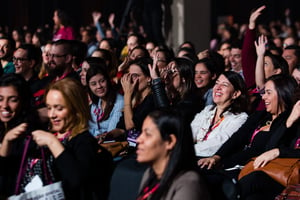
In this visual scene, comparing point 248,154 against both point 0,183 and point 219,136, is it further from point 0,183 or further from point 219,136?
point 0,183

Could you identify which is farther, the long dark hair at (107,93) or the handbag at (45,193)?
the long dark hair at (107,93)

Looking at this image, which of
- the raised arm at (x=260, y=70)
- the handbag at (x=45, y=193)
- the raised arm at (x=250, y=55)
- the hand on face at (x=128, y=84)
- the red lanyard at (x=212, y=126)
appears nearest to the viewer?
the handbag at (x=45, y=193)

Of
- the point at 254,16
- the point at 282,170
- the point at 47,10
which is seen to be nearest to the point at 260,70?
the point at 254,16

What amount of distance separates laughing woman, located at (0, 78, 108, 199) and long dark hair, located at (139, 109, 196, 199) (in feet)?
1.65

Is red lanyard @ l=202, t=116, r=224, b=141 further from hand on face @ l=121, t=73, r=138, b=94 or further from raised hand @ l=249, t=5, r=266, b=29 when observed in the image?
raised hand @ l=249, t=5, r=266, b=29

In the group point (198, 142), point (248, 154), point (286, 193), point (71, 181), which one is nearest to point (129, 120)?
point (198, 142)

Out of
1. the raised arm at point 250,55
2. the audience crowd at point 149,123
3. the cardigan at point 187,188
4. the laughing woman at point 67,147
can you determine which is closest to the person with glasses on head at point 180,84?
the audience crowd at point 149,123

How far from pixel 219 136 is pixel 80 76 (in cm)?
189

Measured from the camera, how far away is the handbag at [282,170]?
4770mm

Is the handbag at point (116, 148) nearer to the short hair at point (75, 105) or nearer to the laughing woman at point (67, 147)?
the laughing woman at point (67, 147)

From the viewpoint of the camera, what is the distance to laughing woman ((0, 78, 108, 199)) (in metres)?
3.84

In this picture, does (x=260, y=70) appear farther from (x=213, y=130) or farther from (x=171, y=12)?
(x=171, y=12)

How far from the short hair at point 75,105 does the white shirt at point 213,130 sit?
1716 millimetres

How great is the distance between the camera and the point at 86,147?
13.0ft
